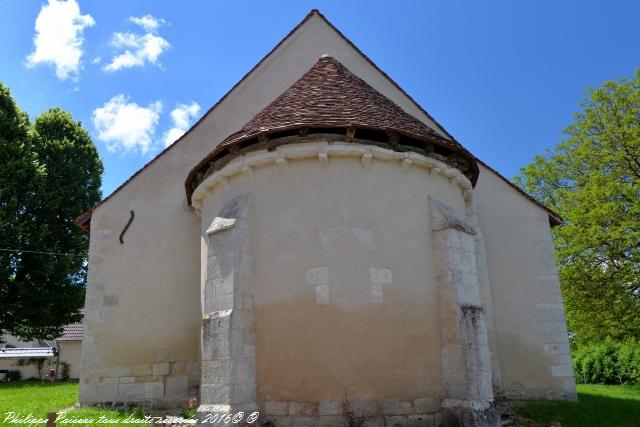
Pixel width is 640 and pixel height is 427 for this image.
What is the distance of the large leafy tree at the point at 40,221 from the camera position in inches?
660

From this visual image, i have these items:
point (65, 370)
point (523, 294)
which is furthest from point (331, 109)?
point (65, 370)

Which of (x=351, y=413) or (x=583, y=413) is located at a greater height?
(x=351, y=413)

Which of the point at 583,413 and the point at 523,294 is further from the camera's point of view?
the point at 523,294

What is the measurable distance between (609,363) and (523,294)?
11624 millimetres

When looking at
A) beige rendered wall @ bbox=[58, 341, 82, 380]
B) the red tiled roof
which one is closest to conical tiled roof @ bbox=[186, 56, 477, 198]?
the red tiled roof

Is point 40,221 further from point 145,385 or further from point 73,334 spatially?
point 145,385

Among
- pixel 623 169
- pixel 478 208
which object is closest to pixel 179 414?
pixel 478 208

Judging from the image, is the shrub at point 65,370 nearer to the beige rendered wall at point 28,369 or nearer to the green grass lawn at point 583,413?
the beige rendered wall at point 28,369

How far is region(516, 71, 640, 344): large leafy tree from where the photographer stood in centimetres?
1580

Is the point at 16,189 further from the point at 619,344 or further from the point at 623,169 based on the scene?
the point at 619,344

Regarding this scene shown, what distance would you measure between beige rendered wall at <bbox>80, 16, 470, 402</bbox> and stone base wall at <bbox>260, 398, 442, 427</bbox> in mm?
3877

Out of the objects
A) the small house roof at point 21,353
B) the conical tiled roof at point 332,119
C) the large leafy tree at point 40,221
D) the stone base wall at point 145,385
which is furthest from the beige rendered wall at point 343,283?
the small house roof at point 21,353

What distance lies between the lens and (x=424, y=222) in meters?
7.62

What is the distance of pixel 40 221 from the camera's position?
1853 centimetres
